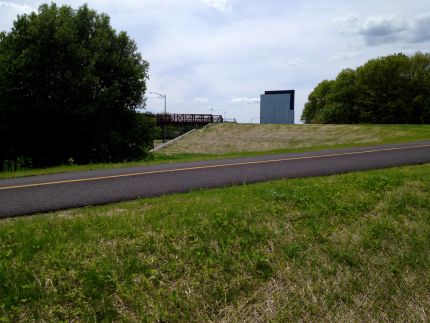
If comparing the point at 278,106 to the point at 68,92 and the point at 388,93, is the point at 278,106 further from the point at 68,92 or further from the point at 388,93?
the point at 68,92

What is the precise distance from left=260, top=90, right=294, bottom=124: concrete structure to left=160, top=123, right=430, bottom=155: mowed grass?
53.9 m

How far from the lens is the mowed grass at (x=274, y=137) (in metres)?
34.8

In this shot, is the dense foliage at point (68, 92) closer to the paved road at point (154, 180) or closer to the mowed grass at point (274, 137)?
the mowed grass at point (274, 137)

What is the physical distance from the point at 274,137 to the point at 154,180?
118 feet

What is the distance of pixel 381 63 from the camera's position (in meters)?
64.2

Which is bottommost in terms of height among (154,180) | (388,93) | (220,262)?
(220,262)

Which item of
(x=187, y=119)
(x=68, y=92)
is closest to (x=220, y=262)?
(x=68, y=92)

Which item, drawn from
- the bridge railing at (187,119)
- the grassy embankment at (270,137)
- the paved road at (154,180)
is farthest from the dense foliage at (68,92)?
the bridge railing at (187,119)

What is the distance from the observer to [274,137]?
44.4 meters

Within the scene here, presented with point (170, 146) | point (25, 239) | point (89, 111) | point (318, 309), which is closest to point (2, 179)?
point (25, 239)

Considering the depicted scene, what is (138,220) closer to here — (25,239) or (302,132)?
(25,239)

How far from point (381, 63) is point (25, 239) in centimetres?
6887

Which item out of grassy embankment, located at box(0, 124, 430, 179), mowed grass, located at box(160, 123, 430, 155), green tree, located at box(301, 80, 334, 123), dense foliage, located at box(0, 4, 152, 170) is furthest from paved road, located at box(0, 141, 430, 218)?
green tree, located at box(301, 80, 334, 123)

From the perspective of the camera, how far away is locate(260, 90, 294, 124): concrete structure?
10575cm
